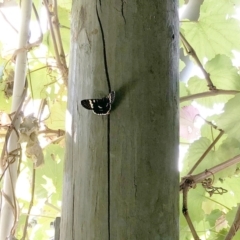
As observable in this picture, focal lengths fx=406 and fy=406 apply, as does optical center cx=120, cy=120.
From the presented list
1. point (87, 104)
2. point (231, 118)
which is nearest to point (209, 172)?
point (231, 118)

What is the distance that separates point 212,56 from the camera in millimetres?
804

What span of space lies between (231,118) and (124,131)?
0.31 meters

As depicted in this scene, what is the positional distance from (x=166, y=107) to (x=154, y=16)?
9 centimetres

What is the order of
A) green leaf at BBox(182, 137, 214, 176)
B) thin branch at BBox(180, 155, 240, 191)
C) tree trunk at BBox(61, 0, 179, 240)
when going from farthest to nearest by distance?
green leaf at BBox(182, 137, 214, 176), thin branch at BBox(180, 155, 240, 191), tree trunk at BBox(61, 0, 179, 240)

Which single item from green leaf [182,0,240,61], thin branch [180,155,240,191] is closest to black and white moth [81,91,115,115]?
thin branch [180,155,240,191]

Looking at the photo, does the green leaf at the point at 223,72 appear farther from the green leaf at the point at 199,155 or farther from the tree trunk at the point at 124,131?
the tree trunk at the point at 124,131

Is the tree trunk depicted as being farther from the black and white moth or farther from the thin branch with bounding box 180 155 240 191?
the thin branch with bounding box 180 155 240 191

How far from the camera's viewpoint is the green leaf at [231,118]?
63 cm

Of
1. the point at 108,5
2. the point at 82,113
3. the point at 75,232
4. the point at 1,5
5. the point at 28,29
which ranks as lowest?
the point at 75,232

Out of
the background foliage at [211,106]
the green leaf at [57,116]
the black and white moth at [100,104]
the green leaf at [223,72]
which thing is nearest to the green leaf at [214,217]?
the background foliage at [211,106]

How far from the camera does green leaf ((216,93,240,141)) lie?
628 mm

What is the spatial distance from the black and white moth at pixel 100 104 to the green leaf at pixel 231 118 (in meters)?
0.31

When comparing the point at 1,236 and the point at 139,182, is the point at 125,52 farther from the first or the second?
the point at 1,236

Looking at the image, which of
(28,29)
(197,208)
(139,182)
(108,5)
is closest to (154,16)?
(108,5)
